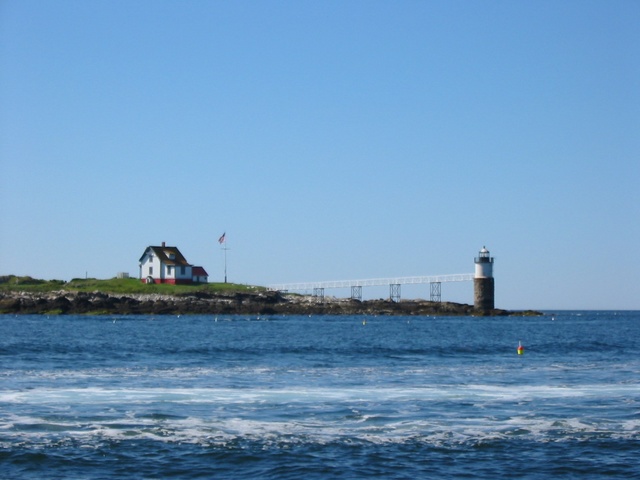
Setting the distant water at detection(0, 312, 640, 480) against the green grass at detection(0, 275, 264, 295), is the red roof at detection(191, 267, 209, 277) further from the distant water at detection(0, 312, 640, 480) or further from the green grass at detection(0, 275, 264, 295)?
the distant water at detection(0, 312, 640, 480)

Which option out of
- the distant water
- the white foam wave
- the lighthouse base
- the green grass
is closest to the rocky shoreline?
the lighthouse base

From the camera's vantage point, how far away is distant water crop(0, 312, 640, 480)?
20.2 m

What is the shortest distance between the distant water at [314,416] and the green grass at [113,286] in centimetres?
8674

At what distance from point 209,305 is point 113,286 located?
61.7 feet

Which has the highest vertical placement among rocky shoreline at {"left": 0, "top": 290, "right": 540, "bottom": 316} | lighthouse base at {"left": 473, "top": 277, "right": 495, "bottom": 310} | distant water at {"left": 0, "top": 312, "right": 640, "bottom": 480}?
lighthouse base at {"left": 473, "top": 277, "right": 495, "bottom": 310}

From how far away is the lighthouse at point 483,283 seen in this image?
445 feet

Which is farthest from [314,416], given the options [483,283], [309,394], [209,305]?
[483,283]

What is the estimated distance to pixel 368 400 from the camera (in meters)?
30.6

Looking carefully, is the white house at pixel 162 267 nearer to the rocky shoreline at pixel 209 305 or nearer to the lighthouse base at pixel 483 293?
the rocky shoreline at pixel 209 305

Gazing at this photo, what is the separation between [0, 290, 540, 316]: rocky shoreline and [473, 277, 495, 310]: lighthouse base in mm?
1293

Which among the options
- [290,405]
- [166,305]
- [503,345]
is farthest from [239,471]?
[166,305]

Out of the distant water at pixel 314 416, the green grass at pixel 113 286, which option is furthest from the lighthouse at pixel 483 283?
the distant water at pixel 314 416

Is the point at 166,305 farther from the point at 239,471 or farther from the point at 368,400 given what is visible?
the point at 239,471

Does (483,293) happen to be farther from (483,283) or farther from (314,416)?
(314,416)
